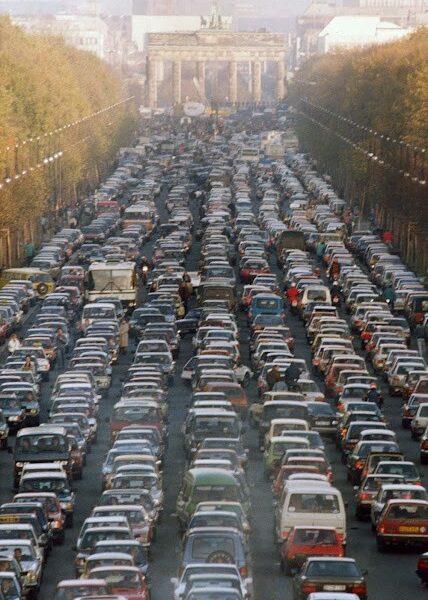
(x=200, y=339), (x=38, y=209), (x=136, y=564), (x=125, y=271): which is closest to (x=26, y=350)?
(x=200, y=339)

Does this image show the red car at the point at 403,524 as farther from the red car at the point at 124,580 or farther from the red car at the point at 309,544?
the red car at the point at 124,580

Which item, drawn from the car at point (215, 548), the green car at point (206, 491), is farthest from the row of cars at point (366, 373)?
the car at point (215, 548)

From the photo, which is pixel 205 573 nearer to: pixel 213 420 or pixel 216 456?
pixel 216 456

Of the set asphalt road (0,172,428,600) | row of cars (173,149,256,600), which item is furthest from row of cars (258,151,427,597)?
row of cars (173,149,256,600)

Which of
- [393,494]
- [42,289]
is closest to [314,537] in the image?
[393,494]

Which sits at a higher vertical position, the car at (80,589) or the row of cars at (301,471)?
the car at (80,589)
